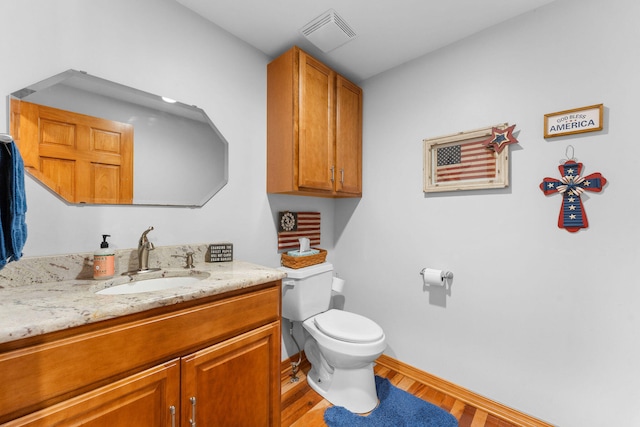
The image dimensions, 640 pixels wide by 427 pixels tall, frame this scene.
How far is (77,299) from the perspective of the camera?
874mm

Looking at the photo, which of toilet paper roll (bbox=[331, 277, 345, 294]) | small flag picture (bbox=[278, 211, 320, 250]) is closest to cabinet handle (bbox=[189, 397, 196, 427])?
small flag picture (bbox=[278, 211, 320, 250])

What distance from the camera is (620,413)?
1.31 meters

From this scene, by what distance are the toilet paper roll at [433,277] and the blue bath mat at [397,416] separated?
0.76 meters

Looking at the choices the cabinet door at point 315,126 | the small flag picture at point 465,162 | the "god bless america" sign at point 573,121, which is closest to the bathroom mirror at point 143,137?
the cabinet door at point 315,126

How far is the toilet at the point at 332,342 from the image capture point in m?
1.63

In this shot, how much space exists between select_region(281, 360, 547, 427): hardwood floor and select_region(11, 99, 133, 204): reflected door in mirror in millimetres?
1536

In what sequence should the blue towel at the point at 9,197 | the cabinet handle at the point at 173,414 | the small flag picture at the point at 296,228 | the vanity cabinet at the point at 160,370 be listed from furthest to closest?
the small flag picture at the point at 296,228
the cabinet handle at the point at 173,414
the blue towel at the point at 9,197
the vanity cabinet at the point at 160,370

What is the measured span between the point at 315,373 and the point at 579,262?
5.71ft

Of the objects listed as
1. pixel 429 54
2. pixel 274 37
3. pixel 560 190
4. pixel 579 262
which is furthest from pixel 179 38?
pixel 579 262

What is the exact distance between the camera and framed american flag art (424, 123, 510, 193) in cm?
164

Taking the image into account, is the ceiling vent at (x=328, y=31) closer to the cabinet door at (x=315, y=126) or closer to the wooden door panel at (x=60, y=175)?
the cabinet door at (x=315, y=126)

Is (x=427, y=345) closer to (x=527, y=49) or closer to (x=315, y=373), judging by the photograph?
(x=315, y=373)

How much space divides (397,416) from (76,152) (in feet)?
7.17

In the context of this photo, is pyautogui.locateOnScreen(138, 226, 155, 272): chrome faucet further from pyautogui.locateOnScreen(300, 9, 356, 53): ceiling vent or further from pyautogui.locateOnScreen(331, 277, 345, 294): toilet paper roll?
pyautogui.locateOnScreen(300, 9, 356, 53): ceiling vent
